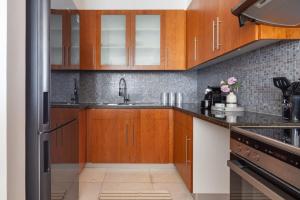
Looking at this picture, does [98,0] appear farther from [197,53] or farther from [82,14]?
[197,53]

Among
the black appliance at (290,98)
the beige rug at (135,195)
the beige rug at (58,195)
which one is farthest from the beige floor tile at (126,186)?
the black appliance at (290,98)

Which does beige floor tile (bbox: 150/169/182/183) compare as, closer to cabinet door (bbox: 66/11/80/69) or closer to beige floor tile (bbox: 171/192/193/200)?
beige floor tile (bbox: 171/192/193/200)

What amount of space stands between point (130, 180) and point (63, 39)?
2.04 metres

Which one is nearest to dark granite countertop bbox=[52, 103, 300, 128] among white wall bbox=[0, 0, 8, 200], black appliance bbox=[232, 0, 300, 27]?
white wall bbox=[0, 0, 8, 200]

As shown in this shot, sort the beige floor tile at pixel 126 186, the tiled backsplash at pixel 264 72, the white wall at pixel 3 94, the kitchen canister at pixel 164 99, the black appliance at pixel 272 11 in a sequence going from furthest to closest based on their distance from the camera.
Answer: the kitchen canister at pixel 164 99, the beige floor tile at pixel 126 186, the tiled backsplash at pixel 264 72, the black appliance at pixel 272 11, the white wall at pixel 3 94

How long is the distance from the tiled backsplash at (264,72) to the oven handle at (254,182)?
2.95 feet

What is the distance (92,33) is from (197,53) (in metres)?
1.63

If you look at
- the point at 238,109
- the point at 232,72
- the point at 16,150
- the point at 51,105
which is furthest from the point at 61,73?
the point at 232,72

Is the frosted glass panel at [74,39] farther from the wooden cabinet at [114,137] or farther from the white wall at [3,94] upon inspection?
the wooden cabinet at [114,137]

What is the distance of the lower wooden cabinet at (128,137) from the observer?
13.7 ft

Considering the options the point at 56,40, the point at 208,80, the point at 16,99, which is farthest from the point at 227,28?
the point at 208,80

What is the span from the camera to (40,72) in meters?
1.80

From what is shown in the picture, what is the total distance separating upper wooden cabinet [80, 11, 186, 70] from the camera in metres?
4.47

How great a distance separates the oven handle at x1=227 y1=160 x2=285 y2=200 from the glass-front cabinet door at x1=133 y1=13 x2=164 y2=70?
304 centimetres
